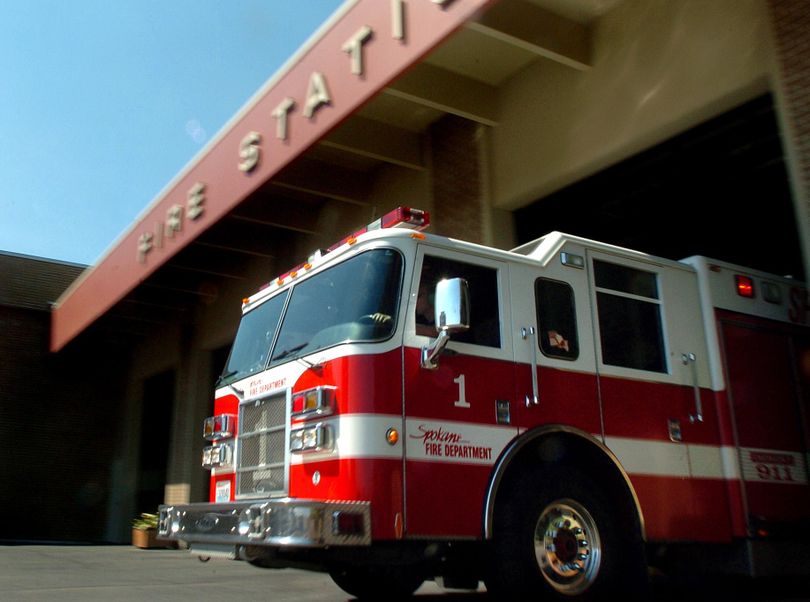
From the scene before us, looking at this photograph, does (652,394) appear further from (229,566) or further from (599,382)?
(229,566)

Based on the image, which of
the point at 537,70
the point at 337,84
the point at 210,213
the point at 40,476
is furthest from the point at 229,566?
the point at 40,476

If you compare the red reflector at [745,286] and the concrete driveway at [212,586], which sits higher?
the red reflector at [745,286]

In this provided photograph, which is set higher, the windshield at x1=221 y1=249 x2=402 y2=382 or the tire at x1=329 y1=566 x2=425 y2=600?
the windshield at x1=221 y1=249 x2=402 y2=382

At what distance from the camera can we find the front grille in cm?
553

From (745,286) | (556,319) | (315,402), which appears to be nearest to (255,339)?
(315,402)

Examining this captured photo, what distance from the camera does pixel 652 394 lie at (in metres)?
6.27

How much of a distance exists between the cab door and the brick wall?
2.92 metres

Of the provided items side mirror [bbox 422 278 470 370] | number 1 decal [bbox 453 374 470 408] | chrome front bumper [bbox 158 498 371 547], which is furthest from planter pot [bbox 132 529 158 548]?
side mirror [bbox 422 278 470 370]

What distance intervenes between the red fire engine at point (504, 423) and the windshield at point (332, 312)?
2 cm

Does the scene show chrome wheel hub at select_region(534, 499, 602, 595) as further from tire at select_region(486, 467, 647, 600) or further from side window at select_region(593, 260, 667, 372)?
side window at select_region(593, 260, 667, 372)

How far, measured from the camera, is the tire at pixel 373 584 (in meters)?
6.40

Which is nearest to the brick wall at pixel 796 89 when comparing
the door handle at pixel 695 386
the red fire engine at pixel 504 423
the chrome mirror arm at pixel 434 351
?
the red fire engine at pixel 504 423

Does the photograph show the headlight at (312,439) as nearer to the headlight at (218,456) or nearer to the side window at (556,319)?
the headlight at (218,456)

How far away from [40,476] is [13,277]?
5.11 m
